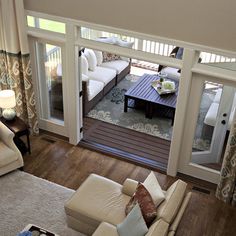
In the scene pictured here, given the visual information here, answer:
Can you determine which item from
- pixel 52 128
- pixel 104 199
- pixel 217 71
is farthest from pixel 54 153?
pixel 217 71

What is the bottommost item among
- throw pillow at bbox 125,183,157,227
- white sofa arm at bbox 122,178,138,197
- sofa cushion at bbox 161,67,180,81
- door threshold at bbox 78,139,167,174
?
Result: door threshold at bbox 78,139,167,174

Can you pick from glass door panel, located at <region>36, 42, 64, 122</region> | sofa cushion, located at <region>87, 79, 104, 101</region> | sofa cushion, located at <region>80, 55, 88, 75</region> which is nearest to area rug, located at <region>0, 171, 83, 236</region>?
glass door panel, located at <region>36, 42, 64, 122</region>

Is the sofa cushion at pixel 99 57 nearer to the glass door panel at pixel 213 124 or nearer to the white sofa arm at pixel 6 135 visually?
the white sofa arm at pixel 6 135

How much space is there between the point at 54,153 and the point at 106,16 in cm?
248

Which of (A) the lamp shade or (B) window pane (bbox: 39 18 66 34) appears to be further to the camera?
(A) the lamp shade

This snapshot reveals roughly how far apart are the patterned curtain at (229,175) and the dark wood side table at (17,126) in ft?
10.1

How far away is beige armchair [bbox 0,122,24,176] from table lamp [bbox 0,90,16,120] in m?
0.36

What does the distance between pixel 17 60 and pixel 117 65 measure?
2.87m

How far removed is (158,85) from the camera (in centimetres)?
791

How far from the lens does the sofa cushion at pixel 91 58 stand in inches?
313

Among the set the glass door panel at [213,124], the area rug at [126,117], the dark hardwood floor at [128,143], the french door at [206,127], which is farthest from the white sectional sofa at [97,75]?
the glass door panel at [213,124]

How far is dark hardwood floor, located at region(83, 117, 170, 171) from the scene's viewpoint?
21.5 feet

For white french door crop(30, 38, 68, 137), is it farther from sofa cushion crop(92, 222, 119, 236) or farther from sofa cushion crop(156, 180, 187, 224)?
sofa cushion crop(156, 180, 187, 224)

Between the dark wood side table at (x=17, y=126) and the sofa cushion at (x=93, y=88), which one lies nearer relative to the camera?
the dark wood side table at (x=17, y=126)
